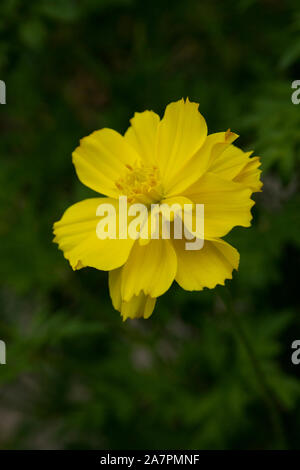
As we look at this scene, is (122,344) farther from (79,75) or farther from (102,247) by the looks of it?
(79,75)

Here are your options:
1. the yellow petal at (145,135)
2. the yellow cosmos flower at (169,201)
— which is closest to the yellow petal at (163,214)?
the yellow cosmos flower at (169,201)

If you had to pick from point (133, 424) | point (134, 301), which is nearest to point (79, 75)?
point (133, 424)

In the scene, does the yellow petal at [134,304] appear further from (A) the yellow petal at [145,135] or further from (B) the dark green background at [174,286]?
(B) the dark green background at [174,286]

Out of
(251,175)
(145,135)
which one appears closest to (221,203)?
(251,175)

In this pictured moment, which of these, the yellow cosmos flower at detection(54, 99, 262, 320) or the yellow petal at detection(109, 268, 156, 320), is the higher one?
the yellow cosmos flower at detection(54, 99, 262, 320)

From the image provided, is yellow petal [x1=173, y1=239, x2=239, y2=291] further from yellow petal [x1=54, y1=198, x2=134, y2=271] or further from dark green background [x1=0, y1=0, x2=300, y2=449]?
dark green background [x1=0, y1=0, x2=300, y2=449]

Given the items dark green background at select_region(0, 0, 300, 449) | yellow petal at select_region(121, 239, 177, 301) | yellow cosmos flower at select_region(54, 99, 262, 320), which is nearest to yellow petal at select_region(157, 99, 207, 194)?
yellow cosmos flower at select_region(54, 99, 262, 320)
